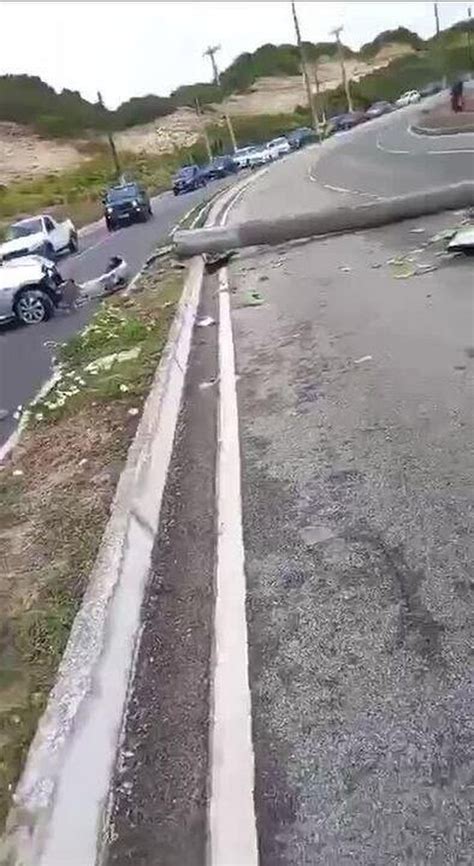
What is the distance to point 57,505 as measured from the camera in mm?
6801

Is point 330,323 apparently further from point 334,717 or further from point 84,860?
point 84,860

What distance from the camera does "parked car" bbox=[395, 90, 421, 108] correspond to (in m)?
110

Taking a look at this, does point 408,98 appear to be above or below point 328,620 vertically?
below

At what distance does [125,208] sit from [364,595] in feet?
137

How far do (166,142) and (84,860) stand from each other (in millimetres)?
70381

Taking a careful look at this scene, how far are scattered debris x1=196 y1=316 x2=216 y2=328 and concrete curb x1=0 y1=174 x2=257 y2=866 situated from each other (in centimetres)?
702

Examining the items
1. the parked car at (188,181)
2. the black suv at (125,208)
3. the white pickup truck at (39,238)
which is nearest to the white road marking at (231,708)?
the white pickup truck at (39,238)

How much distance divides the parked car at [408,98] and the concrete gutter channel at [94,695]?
108m

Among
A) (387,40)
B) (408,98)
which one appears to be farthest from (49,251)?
(387,40)

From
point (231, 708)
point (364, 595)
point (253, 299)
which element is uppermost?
point (231, 708)

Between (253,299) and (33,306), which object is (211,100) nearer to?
(33,306)

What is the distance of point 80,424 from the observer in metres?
9.03

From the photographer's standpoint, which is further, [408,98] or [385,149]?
[408,98]

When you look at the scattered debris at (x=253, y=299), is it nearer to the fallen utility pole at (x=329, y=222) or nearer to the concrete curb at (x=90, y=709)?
the fallen utility pole at (x=329, y=222)
